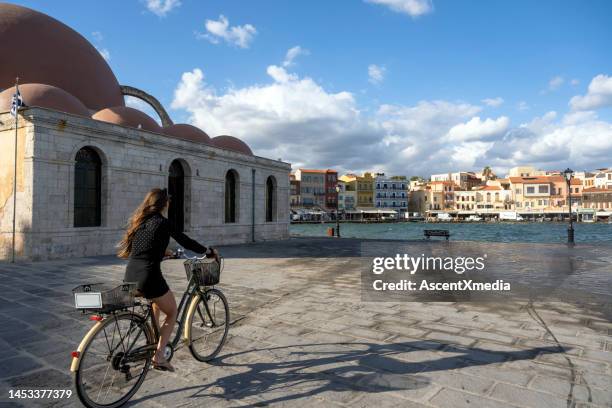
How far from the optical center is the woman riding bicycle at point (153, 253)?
368 centimetres

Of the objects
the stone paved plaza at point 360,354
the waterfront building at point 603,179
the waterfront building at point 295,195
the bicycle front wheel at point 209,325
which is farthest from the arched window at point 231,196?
the waterfront building at point 603,179

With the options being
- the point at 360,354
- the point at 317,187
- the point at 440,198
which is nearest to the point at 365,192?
the point at 317,187

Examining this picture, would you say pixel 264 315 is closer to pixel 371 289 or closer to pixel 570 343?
pixel 371 289

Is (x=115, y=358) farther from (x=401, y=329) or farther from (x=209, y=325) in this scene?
(x=401, y=329)

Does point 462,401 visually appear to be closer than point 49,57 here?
Yes

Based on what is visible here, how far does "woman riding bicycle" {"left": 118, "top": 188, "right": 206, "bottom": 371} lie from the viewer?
368cm

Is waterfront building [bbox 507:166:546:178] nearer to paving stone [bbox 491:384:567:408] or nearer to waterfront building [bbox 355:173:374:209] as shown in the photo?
waterfront building [bbox 355:173:374:209]

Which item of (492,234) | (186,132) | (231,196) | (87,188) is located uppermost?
(186,132)

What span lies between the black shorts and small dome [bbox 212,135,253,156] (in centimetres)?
2027

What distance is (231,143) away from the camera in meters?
24.0

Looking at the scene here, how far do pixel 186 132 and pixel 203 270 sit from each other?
18233 mm

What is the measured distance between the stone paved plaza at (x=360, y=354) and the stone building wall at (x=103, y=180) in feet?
19.8

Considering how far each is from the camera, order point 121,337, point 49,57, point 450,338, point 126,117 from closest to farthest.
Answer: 1. point 121,337
2. point 450,338
3. point 126,117
4. point 49,57

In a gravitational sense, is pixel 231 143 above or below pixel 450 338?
above
